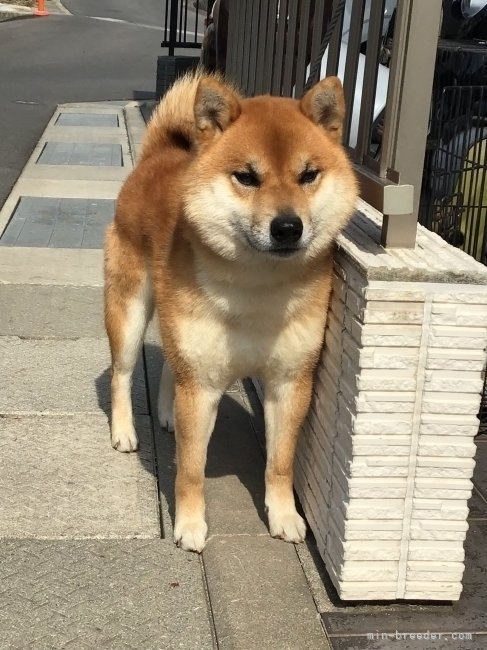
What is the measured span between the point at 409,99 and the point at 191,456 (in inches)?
57.7

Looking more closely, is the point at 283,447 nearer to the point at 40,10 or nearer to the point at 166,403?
the point at 166,403

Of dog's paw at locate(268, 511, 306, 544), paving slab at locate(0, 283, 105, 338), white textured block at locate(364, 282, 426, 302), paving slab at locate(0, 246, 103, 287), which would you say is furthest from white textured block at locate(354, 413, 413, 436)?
paving slab at locate(0, 246, 103, 287)

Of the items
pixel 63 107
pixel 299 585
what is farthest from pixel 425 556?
pixel 63 107

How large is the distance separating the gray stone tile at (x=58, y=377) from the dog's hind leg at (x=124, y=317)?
350 mm

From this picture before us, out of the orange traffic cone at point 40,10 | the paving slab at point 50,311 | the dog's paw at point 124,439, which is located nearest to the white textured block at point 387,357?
the dog's paw at point 124,439

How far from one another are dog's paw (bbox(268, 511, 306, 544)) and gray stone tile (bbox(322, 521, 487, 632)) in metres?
0.42

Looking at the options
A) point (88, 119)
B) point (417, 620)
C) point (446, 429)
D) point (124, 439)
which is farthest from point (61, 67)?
point (417, 620)

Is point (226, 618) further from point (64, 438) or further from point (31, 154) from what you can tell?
point (31, 154)

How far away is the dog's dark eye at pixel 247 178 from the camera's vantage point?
9.36 feet

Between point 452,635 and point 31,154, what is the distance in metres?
9.35

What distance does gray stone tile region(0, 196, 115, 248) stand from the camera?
23.9 feet

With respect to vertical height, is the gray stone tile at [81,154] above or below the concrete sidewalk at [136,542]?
below

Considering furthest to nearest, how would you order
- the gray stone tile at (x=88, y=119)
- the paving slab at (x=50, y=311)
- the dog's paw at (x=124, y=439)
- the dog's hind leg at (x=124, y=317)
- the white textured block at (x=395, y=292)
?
the gray stone tile at (x=88, y=119)
the paving slab at (x=50, y=311)
the dog's paw at (x=124, y=439)
the dog's hind leg at (x=124, y=317)
the white textured block at (x=395, y=292)

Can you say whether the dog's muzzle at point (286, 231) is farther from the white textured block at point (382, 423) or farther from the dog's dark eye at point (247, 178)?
the white textured block at point (382, 423)
